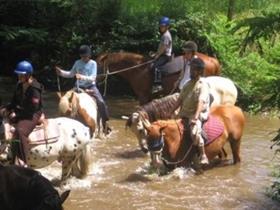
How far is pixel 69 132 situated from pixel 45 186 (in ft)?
12.3

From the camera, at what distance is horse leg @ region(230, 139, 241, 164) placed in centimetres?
1140

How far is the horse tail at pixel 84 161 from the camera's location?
384 inches

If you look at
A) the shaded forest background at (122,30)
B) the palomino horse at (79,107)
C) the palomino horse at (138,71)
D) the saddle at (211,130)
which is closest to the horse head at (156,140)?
the saddle at (211,130)

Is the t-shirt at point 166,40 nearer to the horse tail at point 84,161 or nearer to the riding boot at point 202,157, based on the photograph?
the riding boot at point 202,157

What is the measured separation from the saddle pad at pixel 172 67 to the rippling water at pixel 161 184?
238 cm

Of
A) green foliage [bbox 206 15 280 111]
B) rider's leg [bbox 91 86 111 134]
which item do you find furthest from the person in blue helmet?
green foliage [bbox 206 15 280 111]

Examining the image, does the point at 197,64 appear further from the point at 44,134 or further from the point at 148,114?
the point at 44,134

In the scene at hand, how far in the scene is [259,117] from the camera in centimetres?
1583

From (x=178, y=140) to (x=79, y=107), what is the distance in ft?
6.62

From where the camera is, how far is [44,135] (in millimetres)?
9148

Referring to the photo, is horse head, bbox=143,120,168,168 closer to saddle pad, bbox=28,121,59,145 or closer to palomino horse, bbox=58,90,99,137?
palomino horse, bbox=58,90,99,137

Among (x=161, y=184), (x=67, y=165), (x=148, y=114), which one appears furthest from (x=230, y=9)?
(x=67, y=165)

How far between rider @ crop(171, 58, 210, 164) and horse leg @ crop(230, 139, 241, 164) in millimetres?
1032

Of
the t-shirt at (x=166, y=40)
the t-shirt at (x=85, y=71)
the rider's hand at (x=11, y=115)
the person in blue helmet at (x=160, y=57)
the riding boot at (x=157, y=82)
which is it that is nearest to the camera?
the rider's hand at (x=11, y=115)
